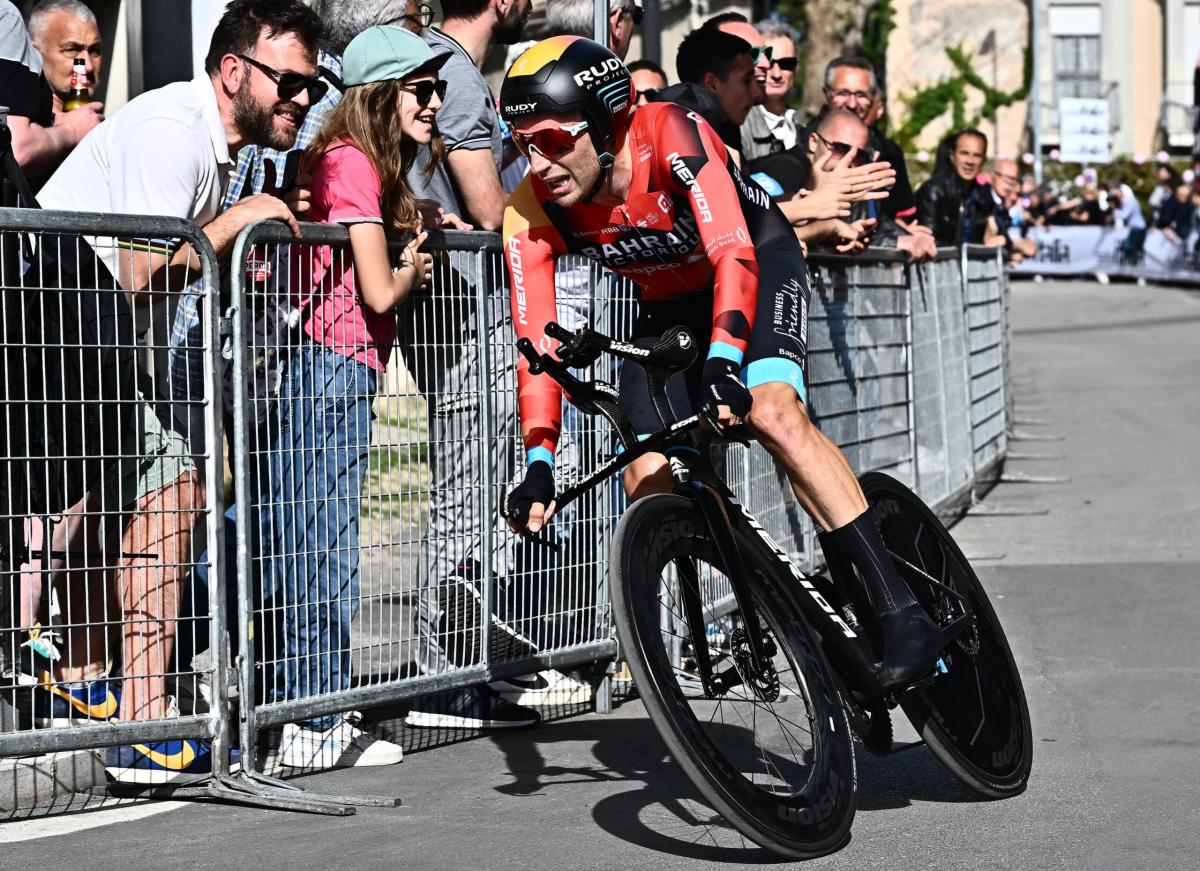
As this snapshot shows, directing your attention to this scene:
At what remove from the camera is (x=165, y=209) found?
5223mm

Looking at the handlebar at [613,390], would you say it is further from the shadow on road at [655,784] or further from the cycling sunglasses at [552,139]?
the shadow on road at [655,784]

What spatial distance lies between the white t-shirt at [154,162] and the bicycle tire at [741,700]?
5.64ft

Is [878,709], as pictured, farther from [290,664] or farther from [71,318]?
[71,318]

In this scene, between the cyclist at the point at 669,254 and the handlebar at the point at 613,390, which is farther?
the cyclist at the point at 669,254

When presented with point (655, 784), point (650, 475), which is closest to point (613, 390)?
point (650, 475)

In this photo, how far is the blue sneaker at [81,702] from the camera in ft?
16.3

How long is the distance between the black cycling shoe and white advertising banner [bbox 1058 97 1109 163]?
43.5 meters

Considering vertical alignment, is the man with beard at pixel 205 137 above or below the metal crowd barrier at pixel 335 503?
above

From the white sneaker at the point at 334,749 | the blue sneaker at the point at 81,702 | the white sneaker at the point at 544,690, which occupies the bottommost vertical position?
the white sneaker at the point at 544,690

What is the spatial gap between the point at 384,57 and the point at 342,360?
0.91 m

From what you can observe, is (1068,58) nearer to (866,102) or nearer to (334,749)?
(866,102)

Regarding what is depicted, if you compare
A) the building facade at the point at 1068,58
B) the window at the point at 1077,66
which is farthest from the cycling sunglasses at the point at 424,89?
the window at the point at 1077,66

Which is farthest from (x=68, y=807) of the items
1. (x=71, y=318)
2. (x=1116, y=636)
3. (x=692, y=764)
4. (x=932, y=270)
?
(x=932, y=270)

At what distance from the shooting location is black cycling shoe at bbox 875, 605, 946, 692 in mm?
4637
